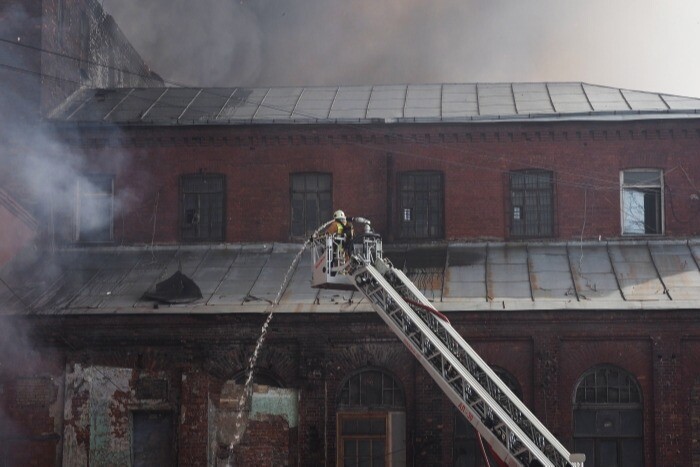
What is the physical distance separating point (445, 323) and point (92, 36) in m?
18.4

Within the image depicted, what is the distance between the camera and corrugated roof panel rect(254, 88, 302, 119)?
2998 cm

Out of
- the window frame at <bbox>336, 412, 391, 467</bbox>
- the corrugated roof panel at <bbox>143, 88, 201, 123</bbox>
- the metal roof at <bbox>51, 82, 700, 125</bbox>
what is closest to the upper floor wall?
the metal roof at <bbox>51, 82, 700, 125</bbox>

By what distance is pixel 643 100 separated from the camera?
29406 millimetres

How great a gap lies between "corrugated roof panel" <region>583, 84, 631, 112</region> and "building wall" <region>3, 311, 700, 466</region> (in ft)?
20.5

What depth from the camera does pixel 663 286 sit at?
25531 millimetres

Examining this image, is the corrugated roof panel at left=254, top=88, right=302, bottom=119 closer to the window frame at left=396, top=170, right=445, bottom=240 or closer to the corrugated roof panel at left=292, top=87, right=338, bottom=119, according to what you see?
the corrugated roof panel at left=292, top=87, right=338, bottom=119

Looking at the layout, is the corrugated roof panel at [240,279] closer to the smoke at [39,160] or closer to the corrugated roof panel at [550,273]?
the smoke at [39,160]

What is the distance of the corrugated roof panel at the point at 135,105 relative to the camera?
98.6ft

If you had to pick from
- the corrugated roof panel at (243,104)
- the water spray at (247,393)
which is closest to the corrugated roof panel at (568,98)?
the water spray at (247,393)

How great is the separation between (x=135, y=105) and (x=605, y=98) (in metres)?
12.1

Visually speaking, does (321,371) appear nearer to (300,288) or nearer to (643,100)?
(300,288)

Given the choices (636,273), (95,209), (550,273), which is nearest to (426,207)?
(550,273)

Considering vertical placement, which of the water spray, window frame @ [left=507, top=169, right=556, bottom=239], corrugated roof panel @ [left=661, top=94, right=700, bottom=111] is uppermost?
corrugated roof panel @ [left=661, top=94, right=700, bottom=111]

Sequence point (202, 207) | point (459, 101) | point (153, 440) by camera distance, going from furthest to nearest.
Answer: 1. point (459, 101)
2. point (202, 207)
3. point (153, 440)
